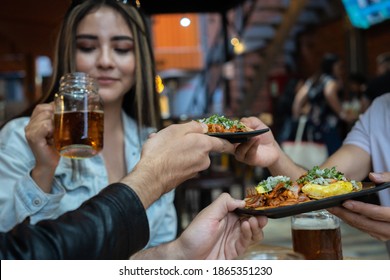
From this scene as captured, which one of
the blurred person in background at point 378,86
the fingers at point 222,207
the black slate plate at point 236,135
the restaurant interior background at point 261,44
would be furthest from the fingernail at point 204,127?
the restaurant interior background at point 261,44

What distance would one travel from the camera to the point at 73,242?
0.76 m

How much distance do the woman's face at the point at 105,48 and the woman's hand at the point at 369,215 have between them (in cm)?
71

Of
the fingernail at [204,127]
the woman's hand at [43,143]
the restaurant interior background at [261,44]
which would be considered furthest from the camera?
the restaurant interior background at [261,44]

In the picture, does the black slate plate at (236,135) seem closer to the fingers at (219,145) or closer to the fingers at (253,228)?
the fingers at (219,145)

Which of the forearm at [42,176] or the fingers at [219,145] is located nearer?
the fingers at [219,145]

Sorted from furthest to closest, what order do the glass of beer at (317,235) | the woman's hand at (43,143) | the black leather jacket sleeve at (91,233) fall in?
the woman's hand at (43,143)
the glass of beer at (317,235)
the black leather jacket sleeve at (91,233)

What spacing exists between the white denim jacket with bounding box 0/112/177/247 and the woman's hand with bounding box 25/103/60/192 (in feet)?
0.08

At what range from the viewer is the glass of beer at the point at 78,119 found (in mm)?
999

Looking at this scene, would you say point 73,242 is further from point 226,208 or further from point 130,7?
point 130,7

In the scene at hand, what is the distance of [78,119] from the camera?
1.00m

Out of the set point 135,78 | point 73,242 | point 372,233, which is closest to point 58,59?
point 135,78

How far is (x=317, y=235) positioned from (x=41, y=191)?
69 centimetres

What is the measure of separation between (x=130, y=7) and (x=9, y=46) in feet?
22.5

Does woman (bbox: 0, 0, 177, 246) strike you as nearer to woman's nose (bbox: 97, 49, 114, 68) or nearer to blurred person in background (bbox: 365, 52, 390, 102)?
woman's nose (bbox: 97, 49, 114, 68)
